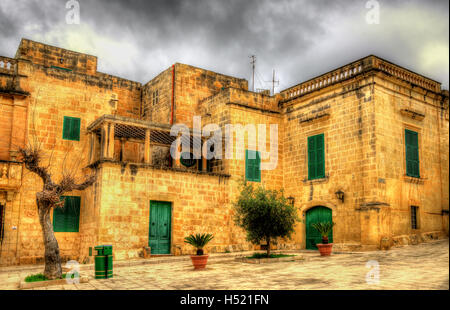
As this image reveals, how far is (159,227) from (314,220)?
6367mm

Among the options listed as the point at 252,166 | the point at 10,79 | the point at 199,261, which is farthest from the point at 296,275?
the point at 10,79

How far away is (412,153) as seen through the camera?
1703cm

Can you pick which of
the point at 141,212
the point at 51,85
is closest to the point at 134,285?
the point at 141,212

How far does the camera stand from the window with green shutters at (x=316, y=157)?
1773 centimetres

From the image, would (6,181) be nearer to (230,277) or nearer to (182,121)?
(182,121)

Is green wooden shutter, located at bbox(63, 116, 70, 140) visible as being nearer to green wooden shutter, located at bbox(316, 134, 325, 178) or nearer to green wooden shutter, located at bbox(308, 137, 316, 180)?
green wooden shutter, located at bbox(308, 137, 316, 180)

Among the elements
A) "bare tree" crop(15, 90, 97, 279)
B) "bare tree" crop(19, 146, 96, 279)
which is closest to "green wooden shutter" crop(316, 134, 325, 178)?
"bare tree" crop(15, 90, 97, 279)

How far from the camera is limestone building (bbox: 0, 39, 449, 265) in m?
15.7

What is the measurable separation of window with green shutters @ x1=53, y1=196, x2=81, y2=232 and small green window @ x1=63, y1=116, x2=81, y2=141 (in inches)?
99.5

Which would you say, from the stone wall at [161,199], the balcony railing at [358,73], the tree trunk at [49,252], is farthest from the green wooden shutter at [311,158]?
the tree trunk at [49,252]

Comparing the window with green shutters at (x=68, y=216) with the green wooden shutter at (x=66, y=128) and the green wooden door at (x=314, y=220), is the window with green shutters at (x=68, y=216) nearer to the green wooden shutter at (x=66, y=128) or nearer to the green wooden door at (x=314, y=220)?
the green wooden shutter at (x=66, y=128)
